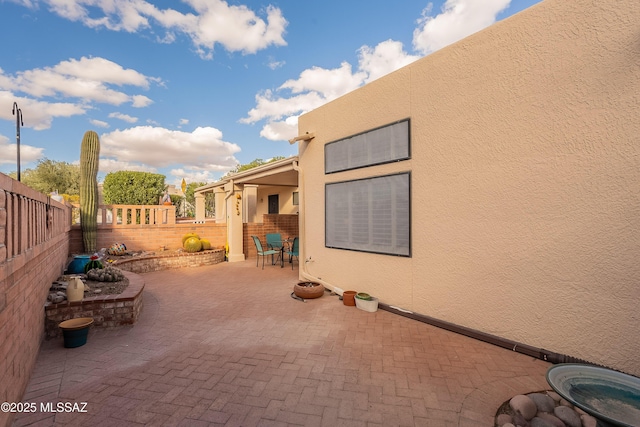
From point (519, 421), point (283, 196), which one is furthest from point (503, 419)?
point (283, 196)

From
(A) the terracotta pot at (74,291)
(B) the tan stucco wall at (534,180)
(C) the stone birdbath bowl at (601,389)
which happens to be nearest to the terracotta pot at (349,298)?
(B) the tan stucco wall at (534,180)

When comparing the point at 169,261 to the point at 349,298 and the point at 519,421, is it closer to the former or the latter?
the point at 349,298

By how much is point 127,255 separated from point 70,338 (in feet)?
20.5

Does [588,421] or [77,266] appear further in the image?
[77,266]

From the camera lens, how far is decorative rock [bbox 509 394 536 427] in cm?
218

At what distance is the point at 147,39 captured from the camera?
45.6 feet

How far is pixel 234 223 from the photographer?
35.0ft

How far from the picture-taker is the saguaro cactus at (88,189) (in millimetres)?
8406

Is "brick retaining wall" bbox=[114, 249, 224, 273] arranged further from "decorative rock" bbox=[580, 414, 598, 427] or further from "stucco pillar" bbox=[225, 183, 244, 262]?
"decorative rock" bbox=[580, 414, 598, 427]

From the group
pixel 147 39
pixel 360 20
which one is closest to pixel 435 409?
pixel 360 20

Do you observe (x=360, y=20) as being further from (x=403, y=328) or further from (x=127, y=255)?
(x=127, y=255)

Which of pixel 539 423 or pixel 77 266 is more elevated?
pixel 77 266

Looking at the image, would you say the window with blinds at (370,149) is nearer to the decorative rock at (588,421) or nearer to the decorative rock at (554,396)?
the decorative rock at (554,396)

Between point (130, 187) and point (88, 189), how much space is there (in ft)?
47.8
